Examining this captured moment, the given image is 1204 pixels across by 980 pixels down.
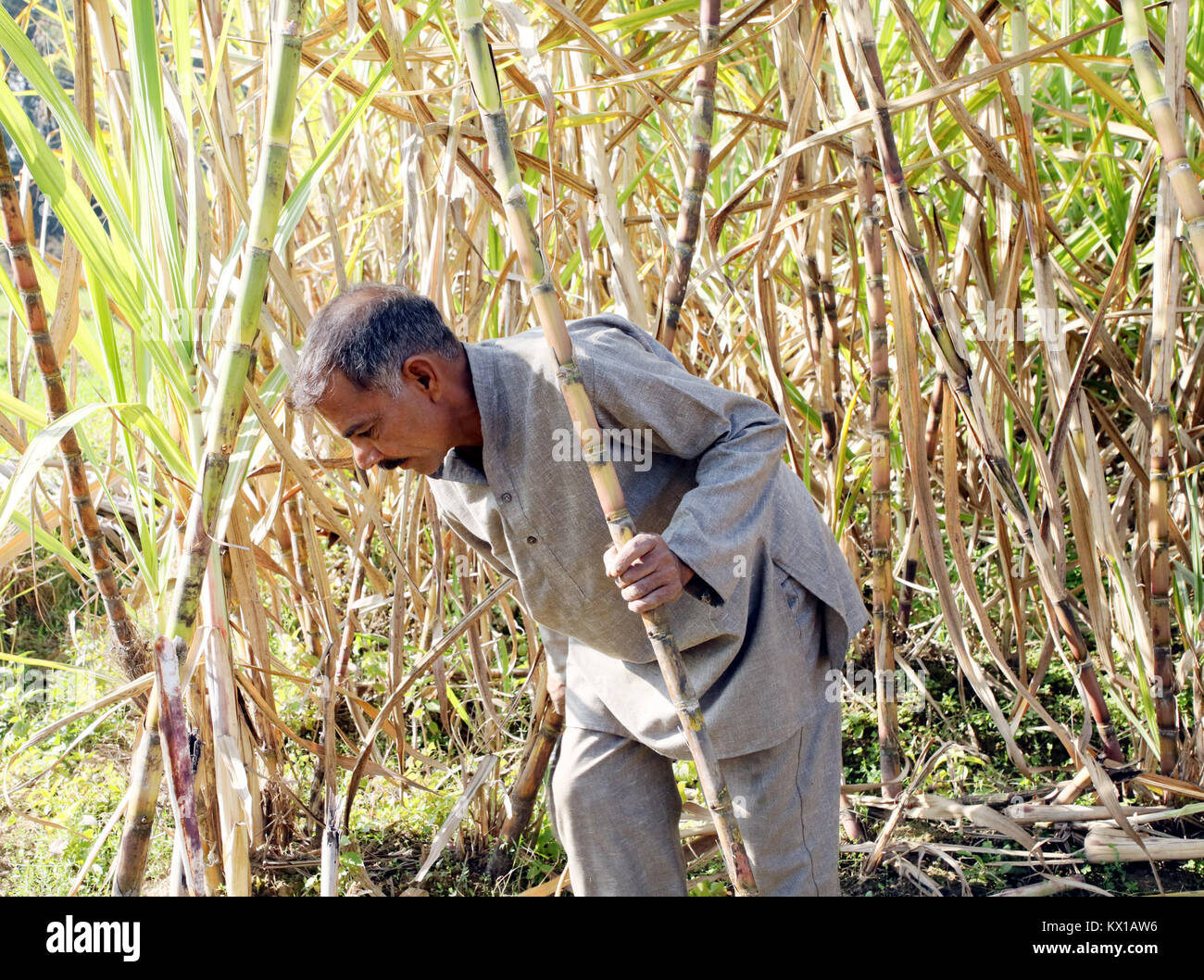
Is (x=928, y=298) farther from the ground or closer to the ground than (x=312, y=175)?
closer to the ground

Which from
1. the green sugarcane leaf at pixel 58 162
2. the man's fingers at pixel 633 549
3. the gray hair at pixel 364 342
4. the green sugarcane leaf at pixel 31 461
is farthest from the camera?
the gray hair at pixel 364 342

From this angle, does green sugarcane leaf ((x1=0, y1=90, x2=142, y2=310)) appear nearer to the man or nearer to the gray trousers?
the man

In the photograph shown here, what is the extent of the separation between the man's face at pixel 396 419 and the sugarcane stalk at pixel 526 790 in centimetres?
72

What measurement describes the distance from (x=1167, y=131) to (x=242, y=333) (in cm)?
94

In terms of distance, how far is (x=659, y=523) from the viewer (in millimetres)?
1454

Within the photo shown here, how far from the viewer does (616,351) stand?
4.34 feet

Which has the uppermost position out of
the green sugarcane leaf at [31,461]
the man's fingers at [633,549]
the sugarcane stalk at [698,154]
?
the sugarcane stalk at [698,154]

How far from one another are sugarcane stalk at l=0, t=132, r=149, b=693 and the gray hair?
0.84ft

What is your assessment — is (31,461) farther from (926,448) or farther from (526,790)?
(926,448)

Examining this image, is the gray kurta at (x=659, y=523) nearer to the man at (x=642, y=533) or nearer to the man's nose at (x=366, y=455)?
the man at (x=642, y=533)

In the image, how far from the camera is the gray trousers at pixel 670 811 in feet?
4.81

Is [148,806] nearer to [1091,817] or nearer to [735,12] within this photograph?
[735,12]

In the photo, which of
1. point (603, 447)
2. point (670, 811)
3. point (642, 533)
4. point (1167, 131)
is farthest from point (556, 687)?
point (1167, 131)

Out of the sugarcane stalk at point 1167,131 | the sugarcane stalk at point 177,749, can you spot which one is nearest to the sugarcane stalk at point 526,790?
the sugarcane stalk at point 177,749
